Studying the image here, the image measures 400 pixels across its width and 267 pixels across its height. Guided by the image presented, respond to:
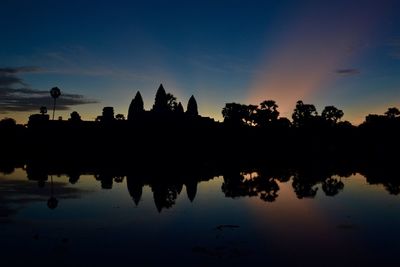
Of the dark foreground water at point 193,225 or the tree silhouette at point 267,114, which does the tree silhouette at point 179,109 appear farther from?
the dark foreground water at point 193,225

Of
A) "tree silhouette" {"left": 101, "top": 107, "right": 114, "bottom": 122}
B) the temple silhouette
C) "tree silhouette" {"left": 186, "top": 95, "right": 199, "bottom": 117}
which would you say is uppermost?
"tree silhouette" {"left": 186, "top": 95, "right": 199, "bottom": 117}

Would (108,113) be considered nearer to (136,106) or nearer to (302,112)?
(136,106)

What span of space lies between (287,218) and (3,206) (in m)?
19.1

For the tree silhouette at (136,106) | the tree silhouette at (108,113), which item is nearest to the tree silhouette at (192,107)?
the tree silhouette at (136,106)

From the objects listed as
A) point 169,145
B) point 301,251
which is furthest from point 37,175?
point 169,145

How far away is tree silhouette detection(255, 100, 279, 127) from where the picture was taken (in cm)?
15075

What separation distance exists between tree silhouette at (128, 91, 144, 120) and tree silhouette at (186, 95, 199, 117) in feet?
52.0

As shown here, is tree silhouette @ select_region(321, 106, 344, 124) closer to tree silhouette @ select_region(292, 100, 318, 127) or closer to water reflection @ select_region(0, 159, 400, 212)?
tree silhouette @ select_region(292, 100, 318, 127)

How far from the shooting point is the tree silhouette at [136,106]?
124 m

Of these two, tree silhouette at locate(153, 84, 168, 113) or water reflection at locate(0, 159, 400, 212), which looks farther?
tree silhouette at locate(153, 84, 168, 113)

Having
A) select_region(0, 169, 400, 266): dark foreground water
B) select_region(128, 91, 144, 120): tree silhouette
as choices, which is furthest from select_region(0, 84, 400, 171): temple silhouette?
select_region(0, 169, 400, 266): dark foreground water

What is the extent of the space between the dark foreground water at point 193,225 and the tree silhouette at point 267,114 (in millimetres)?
113400

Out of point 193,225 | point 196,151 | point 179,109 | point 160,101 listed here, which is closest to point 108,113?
point 160,101

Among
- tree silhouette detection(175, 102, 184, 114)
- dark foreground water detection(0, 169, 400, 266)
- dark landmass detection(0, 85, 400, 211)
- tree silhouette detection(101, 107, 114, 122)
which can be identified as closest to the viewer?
dark foreground water detection(0, 169, 400, 266)
